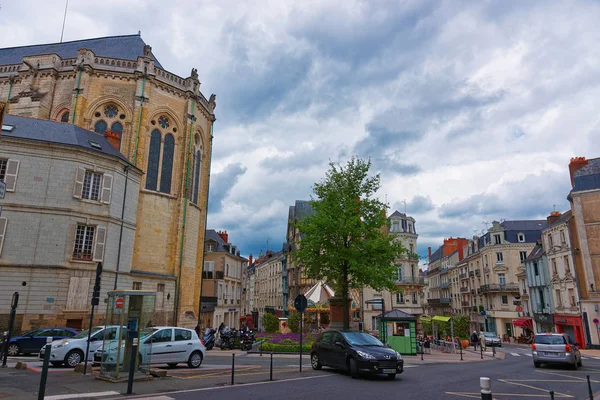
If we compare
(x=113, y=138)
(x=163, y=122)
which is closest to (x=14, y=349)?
(x=113, y=138)

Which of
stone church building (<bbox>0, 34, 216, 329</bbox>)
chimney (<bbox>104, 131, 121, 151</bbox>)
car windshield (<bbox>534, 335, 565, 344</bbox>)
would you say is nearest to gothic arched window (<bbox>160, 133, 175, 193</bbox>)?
stone church building (<bbox>0, 34, 216, 329</bbox>)

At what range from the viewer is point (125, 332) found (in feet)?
35.2

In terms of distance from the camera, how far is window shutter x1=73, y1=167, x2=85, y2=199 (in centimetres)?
2079

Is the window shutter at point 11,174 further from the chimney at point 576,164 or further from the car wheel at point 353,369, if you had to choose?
the chimney at point 576,164

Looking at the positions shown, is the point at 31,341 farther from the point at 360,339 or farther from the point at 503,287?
the point at 503,287

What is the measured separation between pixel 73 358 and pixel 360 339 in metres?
9.52

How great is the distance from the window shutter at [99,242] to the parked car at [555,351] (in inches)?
841

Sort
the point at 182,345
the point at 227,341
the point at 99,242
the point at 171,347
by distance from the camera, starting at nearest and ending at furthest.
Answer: the point at 171,347 < the point at 182,345 < the point at 99,242 < the point at 227,341

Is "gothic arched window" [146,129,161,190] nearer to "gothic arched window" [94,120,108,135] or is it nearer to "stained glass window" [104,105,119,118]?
"stained glass window" [104,105,119,118]

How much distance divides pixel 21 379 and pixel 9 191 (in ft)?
42.3

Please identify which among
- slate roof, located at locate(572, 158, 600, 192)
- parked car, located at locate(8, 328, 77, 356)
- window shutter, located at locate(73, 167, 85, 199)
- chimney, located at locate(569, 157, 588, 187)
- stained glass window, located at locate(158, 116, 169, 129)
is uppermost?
stained glass window, located at locate(158, 116, 169, 129)

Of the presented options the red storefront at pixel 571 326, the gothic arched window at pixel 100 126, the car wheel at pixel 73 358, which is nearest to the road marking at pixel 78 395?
the car wheel at pixel 73 358

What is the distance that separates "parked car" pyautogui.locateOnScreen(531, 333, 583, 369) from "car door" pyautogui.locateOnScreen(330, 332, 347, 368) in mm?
9720

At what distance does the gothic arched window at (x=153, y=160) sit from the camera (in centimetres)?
2952
